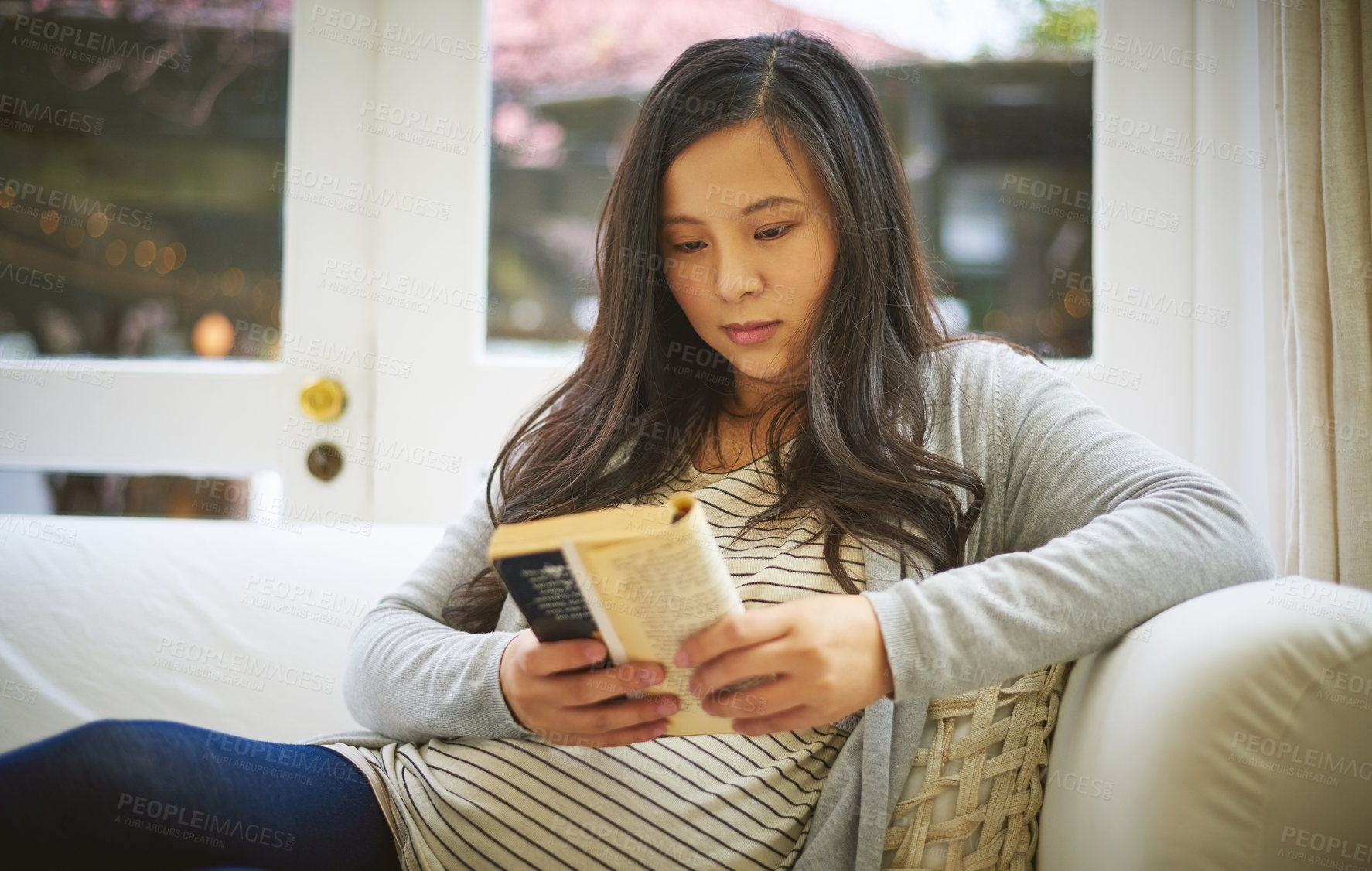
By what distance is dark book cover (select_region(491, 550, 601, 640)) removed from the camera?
2.06 feet

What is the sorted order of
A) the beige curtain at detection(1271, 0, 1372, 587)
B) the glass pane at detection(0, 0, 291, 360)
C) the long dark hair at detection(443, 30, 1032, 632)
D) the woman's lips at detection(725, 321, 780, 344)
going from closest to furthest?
the long dark hair at detection(443, 30, 1032, 632) < the woman's lips at detection(725, 321, 780, 344) < the beige curtain at detection(1271, 0, 1372, 587) < the glass pane at detection(0, 0, 291, 360)

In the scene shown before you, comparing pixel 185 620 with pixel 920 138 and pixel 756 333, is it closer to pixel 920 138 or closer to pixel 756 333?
pixel 756 333

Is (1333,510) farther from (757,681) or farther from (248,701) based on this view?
(248,701)

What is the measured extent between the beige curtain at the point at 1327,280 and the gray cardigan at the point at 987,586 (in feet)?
1.38

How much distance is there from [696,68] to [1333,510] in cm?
93

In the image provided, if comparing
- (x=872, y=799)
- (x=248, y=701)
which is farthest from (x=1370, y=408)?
(x=248, y=701)

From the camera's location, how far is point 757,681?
0.72 m

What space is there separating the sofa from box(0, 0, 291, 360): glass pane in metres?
0.64

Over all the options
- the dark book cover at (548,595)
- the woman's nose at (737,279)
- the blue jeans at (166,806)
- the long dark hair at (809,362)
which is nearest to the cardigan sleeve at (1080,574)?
the long dark hair at (809,362)

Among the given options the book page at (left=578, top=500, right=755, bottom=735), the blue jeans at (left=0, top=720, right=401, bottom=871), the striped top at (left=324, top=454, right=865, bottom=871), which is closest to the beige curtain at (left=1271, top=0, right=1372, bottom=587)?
the striped top at (left=324, top=454, right=865, bottom=871)

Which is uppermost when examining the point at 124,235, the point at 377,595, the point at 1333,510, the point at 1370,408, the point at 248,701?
the point at 124,235

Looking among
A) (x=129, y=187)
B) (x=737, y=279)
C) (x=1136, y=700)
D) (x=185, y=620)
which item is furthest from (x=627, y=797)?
(x=129, y=187)

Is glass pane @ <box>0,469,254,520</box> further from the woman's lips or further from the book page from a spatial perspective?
the book page

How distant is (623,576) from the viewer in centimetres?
62
